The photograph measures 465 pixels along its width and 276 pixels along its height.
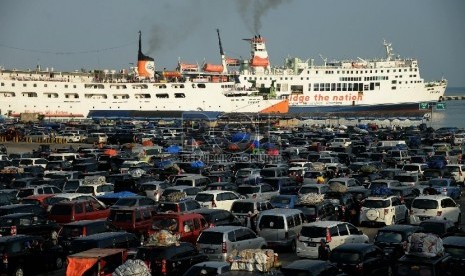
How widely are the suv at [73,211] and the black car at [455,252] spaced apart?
33.8 feet

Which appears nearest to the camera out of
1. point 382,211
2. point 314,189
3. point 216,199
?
point 382,211

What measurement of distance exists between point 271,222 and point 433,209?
17.1ft

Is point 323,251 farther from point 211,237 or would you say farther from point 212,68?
point 212,68

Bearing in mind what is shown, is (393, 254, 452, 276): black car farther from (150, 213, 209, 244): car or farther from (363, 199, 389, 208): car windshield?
(363, 199, 389, 208): car windshield

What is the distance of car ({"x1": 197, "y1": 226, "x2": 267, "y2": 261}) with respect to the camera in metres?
14.5

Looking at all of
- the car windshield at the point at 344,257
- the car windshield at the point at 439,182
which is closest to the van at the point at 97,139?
the car windshield at the point at 439,182

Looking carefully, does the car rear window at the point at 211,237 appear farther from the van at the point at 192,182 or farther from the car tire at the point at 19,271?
the van at the point at 192,182

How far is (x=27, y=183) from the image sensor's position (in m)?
26.5

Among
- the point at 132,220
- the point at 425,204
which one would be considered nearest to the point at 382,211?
the point at 425,204

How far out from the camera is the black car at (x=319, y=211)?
61.7 ft

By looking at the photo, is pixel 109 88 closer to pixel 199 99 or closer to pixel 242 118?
pixel 199 99

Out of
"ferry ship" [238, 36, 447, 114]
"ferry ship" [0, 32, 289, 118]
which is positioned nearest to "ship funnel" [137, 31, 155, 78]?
"ferry ship" [0, 32, 289, 118]

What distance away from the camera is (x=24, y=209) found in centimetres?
1928

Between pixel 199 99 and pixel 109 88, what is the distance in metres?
15.0
